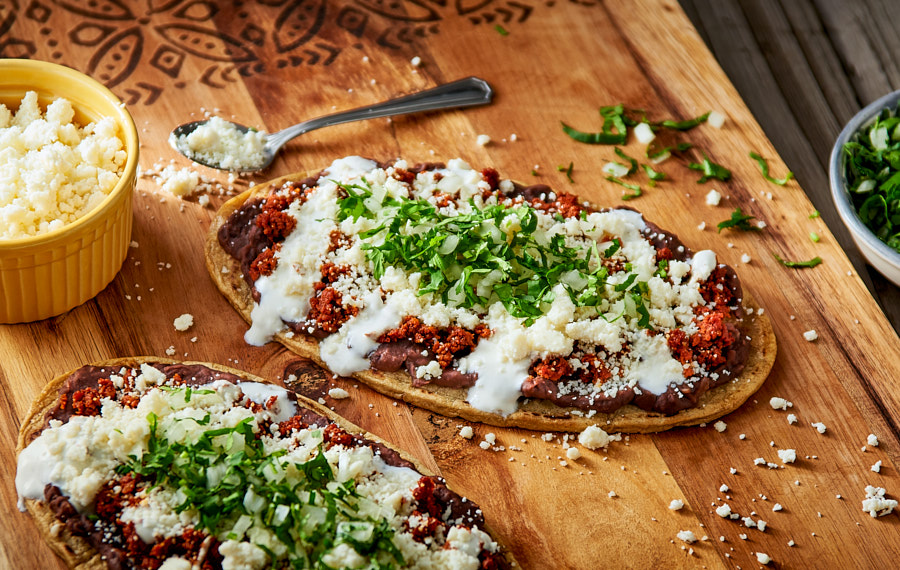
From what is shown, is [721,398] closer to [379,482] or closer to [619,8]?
[379,482]

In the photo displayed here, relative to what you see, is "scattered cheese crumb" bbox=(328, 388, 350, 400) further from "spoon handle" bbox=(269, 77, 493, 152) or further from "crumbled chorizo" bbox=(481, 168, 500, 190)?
"spoon handle" bbox=(269, 77, 493, 152)

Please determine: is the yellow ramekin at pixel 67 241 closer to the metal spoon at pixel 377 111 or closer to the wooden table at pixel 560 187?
the wooden table at pixel 560 187

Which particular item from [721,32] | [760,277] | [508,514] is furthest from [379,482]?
[721,32]

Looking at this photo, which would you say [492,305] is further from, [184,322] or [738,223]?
[738,223]

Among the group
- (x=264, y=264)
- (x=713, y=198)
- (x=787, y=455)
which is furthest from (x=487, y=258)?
(x=787, y=455)

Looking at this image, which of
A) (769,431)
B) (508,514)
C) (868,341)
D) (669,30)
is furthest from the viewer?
(669,30)

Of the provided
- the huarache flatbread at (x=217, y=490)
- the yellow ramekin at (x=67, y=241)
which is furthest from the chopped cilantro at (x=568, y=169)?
the yellow ramekin at (x=67, y=241)

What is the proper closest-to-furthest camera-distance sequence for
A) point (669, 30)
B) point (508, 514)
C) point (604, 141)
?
point (508, 514)
point (604, 141)
point (669, 30)
